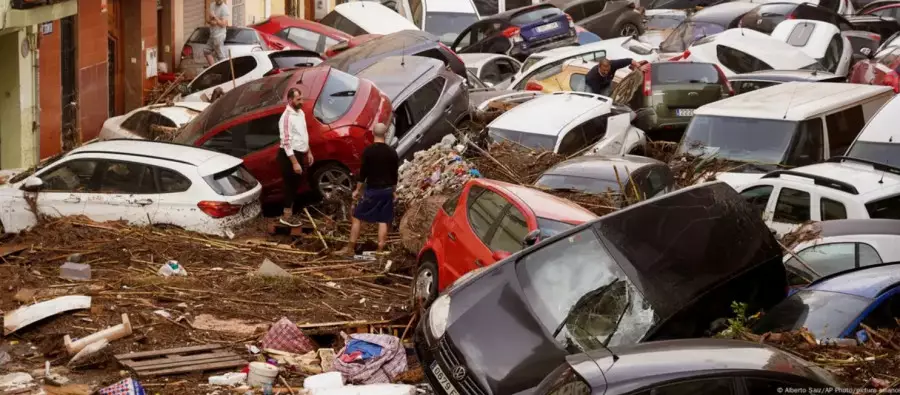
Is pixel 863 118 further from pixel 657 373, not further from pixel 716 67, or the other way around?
pixel 657 373

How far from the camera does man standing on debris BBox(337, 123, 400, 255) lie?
15.5 m

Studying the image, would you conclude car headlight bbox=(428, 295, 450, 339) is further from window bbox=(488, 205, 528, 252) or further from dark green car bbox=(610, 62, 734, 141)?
dark green car bbox=(610, 62, 734, 141)

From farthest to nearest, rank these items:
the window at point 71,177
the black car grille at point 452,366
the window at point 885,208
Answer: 1. the window at point 71,177
2. the window at point 885,208
3. the black car grille at point 452,366

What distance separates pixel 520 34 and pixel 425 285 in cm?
1856

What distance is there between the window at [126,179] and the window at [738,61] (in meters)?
13.5

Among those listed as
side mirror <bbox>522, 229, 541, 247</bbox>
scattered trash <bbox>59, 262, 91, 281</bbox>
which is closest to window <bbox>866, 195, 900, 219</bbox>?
side mirror <bbox>522, 229, 541, 247</bbox>

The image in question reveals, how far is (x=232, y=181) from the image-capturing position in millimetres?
15984

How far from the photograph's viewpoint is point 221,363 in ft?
37.1

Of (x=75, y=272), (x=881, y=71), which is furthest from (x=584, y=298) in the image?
(x=881, y=71)

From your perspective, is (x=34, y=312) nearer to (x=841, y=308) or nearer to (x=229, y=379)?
(x=229, y=379)

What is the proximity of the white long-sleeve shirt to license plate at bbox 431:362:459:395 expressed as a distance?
7711 millimetres

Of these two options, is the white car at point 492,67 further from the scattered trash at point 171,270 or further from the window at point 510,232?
the window at point 510,232

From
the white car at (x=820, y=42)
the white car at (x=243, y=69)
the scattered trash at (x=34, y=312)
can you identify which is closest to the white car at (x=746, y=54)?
the white car at (x=820, y=42)

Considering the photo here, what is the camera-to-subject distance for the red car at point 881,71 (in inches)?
930
